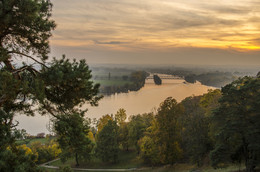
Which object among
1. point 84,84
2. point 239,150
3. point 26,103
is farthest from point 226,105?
point 26,103

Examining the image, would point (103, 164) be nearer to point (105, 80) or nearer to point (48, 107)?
point (48, 107)

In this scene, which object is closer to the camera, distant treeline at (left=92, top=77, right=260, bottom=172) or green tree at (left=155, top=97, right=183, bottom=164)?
distant treeline at (left=92, top=77, right=260, bottom=172)

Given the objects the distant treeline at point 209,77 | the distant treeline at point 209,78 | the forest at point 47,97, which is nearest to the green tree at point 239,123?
the forest at point 47,97

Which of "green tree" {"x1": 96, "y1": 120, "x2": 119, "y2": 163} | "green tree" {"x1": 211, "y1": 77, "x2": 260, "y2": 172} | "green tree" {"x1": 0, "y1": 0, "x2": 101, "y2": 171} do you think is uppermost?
"green tree" {"x1": 0, "y1": 0, "x2": 101, "y2": 171}

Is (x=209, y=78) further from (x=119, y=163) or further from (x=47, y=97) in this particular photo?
(x=47, y=97)

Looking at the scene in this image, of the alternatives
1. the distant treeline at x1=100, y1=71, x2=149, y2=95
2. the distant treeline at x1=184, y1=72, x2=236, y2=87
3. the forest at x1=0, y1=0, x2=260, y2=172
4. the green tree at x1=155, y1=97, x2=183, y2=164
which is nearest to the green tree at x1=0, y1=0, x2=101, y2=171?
the forest at x1=0, y1=0, x2=260, y2=172

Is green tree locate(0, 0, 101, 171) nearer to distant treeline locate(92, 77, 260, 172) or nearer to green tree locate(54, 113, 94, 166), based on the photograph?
green tree locate(54, 113, 94, 166)

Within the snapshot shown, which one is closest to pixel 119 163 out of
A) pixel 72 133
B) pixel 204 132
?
pixel 204 132
